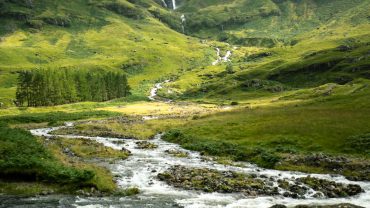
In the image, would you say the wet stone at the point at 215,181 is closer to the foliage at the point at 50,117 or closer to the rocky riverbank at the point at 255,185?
the rocky riverbank at the point at 255,185

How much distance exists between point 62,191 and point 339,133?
50514 millimetres

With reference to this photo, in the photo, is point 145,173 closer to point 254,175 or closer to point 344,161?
point 254,175

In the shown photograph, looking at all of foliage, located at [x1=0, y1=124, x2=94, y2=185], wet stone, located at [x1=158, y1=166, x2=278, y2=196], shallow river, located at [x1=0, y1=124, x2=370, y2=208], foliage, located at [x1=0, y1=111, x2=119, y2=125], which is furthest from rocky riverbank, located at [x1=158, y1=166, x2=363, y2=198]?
foliage, located at [x1=0, y1=111, x2=119, y2=125]

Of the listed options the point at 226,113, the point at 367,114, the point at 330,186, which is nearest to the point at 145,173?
the point at 330,186

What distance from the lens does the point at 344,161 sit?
197ft

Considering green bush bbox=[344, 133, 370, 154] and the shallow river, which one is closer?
the shallow river

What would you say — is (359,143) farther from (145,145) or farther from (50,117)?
(50,117)

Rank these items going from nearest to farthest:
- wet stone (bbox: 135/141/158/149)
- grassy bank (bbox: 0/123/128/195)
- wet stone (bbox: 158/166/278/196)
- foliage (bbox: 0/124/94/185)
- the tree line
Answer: grassy bank (bbox: 0/123/128/195), foliage (bbox: 0/124/94/185), wet stone (bbox: 158/166/278/196), wet stone (bbox: 135/141/158/149), the tree line

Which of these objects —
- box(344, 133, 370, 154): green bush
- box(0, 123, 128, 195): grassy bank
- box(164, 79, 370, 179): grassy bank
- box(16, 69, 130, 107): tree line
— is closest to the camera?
box(0, 123, 128, 195): grassy bank

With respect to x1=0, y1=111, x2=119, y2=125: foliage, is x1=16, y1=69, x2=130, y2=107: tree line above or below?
above

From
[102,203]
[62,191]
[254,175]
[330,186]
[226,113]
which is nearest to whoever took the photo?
[102,203]

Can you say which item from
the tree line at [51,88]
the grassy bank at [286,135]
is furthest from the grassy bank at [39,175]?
the tree line at [51,88]

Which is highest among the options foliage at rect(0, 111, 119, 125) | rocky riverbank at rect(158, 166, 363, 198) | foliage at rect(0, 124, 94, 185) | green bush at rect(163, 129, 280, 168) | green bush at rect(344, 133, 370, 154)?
foliage at rect(0, 124, 94, 185)

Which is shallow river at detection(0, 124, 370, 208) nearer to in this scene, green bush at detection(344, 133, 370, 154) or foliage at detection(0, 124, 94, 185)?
foliage at detection(0, 124, 94, 185)
